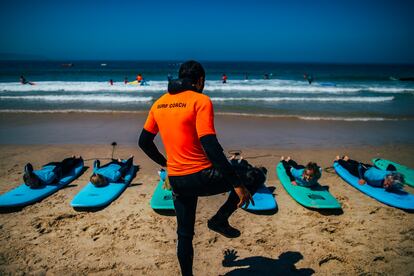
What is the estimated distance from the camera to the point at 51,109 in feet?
46.2

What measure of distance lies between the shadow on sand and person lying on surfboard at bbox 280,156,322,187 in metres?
2.11

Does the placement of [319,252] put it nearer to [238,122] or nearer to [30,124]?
[238,122]

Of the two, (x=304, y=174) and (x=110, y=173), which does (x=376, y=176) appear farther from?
(x=110, y=173)

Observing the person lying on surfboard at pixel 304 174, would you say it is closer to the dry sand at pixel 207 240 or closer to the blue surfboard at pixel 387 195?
the dry sand at pixel 207 240

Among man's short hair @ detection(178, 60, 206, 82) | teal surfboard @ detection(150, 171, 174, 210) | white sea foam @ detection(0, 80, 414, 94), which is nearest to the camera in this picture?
man's short hair @ detection(178, 60, 206, 82)

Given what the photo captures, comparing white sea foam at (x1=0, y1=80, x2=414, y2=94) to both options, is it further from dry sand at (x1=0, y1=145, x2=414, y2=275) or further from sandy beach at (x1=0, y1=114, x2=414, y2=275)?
dry sand at (x1=0, y1=145, x2=414, y2=275)

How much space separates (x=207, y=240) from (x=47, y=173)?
3812 millimetres

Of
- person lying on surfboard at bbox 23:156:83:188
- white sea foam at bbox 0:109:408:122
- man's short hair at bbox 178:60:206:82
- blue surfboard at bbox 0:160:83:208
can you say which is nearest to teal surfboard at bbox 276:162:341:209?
man's short hair at bbox 178:60:206:82

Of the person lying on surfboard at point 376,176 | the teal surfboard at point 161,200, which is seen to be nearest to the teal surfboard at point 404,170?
the person lying on surfboard at point 376,176

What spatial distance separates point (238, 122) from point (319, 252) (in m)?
8.12

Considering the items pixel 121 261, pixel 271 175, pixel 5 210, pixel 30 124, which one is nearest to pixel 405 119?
pixel 271 175

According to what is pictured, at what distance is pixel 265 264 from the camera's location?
11.5 feet

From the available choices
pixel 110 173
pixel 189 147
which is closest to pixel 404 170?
pixel 189 147

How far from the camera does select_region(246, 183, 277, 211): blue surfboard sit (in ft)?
15.6
